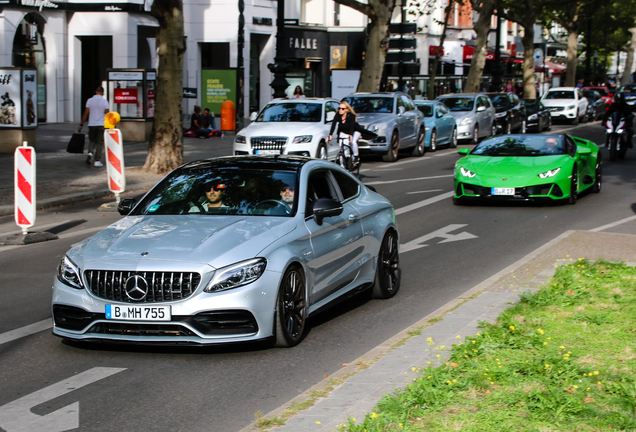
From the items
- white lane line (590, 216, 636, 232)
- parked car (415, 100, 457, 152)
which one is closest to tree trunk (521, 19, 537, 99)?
parked car (415, 100, 457, 152)

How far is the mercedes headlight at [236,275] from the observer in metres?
6.40

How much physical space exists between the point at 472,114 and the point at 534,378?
28.5 metres

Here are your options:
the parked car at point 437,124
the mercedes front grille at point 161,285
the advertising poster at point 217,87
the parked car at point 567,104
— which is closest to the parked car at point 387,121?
the parked car at point 437,124

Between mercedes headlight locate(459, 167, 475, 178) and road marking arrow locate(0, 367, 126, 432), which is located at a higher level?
mercedes headlight locate(459, 167, 475, 178)

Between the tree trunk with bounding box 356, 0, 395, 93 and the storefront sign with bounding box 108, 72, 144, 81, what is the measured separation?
9.33 metres

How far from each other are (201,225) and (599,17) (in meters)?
81.3

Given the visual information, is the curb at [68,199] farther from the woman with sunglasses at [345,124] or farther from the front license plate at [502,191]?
the front license plate at [502,191]

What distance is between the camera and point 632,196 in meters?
17.5

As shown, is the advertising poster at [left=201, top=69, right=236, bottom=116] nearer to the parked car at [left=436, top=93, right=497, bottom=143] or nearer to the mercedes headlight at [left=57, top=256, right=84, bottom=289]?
the parked car at [left=436, top=93, right=497, bottom=143]

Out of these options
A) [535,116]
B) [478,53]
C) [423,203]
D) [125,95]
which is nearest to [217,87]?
[125,95]

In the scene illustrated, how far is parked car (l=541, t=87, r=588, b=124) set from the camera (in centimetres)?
4700

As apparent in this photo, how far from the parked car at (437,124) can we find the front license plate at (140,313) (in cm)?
2402

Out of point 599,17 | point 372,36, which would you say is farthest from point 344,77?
point 599,17

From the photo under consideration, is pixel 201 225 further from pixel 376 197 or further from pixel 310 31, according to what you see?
pixel 310 31
